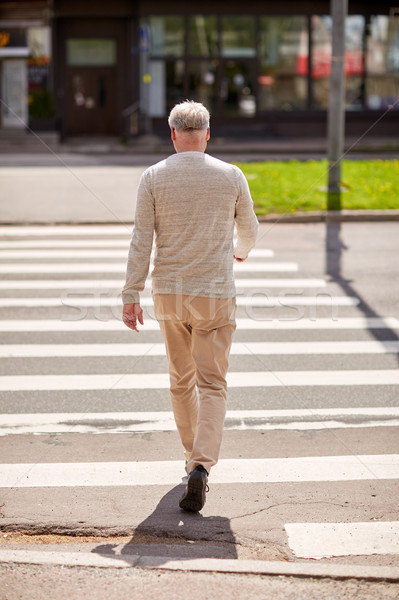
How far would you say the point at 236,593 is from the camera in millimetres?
3480

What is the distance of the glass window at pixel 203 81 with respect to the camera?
97.7 ft

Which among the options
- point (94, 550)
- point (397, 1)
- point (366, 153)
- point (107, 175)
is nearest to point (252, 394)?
point (94, 550)

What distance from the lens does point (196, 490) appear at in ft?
14.4

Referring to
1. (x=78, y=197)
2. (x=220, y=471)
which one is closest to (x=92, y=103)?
(x=78, y=197)

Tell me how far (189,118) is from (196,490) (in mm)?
1900

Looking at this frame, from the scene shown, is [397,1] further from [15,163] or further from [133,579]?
[133,579]

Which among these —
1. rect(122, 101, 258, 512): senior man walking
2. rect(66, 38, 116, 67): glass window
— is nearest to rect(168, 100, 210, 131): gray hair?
rect(122, 101, 258, 512): senior man walking

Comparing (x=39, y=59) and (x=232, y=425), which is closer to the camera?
(x=232, y=425)

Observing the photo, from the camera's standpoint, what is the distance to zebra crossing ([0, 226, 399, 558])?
4.90m

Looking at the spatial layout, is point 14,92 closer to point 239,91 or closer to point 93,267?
point 239,91

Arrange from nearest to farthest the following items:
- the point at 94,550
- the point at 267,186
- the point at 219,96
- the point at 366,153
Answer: the point at 94,550
the point at 267,186
the point at 366,153
the point at 219,96

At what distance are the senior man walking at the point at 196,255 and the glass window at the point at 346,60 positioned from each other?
1063 inches

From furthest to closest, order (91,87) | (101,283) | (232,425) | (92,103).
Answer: (92,103) < (91,87) < (101,283) < (232,425)

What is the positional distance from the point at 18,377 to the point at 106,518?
8.86ft
